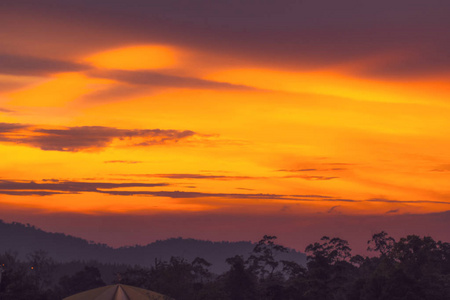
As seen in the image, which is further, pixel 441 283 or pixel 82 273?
pixel 82 273

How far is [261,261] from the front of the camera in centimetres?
11025

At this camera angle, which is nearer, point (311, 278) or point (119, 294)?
point (119, 294)

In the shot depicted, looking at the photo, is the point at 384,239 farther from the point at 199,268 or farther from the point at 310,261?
the point at 199,268

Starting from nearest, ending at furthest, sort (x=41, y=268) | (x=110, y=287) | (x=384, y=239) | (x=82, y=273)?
(x=110, y=287) < (x=384, y=239) < (x=82, y=273) < (x=41, y=268)

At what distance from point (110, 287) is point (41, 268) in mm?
98920

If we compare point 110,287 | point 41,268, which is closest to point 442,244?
point 110,287

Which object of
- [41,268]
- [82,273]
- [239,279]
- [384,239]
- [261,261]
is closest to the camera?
[239,279]

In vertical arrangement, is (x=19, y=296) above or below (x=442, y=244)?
below

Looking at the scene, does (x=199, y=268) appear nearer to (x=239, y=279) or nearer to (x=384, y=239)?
(x=239, y=279)

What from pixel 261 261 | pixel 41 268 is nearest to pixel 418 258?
pixel 261 261

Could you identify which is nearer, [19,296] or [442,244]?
[19,296]

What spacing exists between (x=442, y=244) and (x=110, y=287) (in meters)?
63.8

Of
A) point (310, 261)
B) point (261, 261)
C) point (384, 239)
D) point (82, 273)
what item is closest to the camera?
point (310, 261)

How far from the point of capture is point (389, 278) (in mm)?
74062
